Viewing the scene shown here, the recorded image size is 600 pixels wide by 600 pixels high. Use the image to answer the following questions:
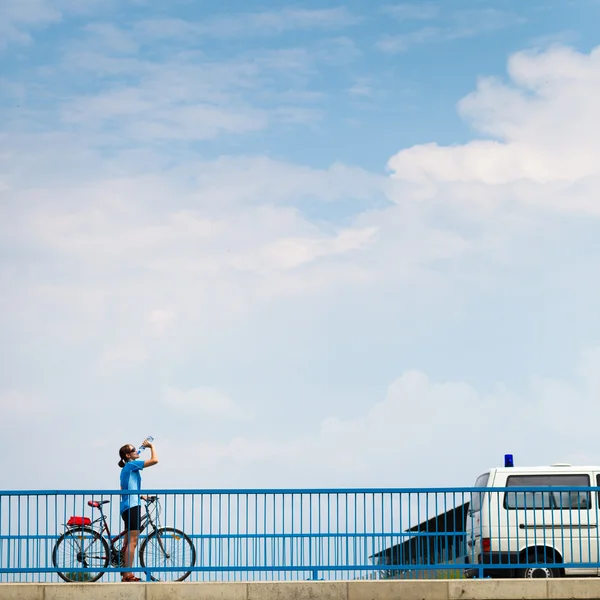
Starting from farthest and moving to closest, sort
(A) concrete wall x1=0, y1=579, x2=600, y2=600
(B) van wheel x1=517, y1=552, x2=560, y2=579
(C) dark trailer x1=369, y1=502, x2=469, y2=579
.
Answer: (B) van wheel x1=517, y1=552, x2=560, y2=579
(C) dark trailer x1=369, y1=502, x2=469, y2=579
(A) concrete wall x1=0, y1=579, x2=600, y2=600

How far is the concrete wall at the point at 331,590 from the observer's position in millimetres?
15500

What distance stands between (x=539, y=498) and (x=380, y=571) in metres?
2.50

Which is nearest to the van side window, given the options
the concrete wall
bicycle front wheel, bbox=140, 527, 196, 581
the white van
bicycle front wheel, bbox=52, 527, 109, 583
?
the white van

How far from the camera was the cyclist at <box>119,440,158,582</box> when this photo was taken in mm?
16281

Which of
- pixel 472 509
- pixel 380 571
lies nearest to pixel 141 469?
pixel 380 571

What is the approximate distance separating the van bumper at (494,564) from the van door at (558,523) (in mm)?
216

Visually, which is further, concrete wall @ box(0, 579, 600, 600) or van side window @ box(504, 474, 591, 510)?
van side window @ box(504, 474, 591, 510)

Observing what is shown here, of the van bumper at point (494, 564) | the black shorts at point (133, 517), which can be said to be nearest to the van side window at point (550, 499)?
the van bumper at point (494, 564)

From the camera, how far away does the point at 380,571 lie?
1595cm

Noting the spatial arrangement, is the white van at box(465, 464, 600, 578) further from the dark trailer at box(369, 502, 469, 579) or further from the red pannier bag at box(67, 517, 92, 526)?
the red pannier bag at box(67, 517, 92, 526)

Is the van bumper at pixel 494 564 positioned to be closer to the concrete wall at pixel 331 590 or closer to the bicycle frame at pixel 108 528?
the concrete wall at pixel 331 590

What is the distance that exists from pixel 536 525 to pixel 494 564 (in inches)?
33.7

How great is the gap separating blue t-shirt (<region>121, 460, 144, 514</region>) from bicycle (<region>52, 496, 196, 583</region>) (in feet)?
0.64

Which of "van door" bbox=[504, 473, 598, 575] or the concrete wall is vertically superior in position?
"van door" bbox=[504, 473, 598, 575]
